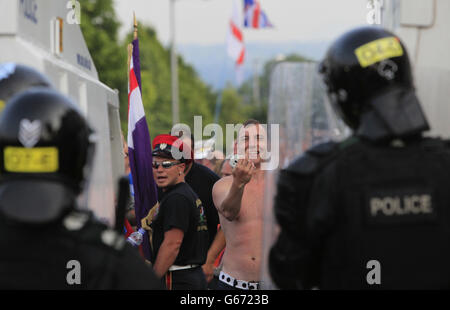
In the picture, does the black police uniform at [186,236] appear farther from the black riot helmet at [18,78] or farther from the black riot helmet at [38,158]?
the black riot helmet at [38,158]

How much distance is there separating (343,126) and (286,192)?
2.06ft

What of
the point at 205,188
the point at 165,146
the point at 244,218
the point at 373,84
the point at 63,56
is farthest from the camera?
the point at 205,188

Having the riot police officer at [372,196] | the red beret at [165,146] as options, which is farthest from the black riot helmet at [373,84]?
the red beret at [165,146]

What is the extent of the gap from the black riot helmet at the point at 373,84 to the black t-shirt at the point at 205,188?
12.3 feet

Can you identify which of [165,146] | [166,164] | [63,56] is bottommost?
[166,164]

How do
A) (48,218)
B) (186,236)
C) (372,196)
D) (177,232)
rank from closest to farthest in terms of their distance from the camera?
(48,218), (372,196), (177,232), (186,236)

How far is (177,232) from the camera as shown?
488 cm

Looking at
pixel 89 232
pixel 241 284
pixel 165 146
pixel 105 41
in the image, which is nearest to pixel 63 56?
pixel 89 232

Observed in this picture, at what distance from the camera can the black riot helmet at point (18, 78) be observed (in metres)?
2.74

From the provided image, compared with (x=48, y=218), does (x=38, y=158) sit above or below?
above

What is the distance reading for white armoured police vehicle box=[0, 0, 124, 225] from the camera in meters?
2.83

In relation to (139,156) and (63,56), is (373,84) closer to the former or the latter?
(63,56)

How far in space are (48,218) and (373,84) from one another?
4.56 ft

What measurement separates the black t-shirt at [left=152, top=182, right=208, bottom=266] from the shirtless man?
0.74 feet
